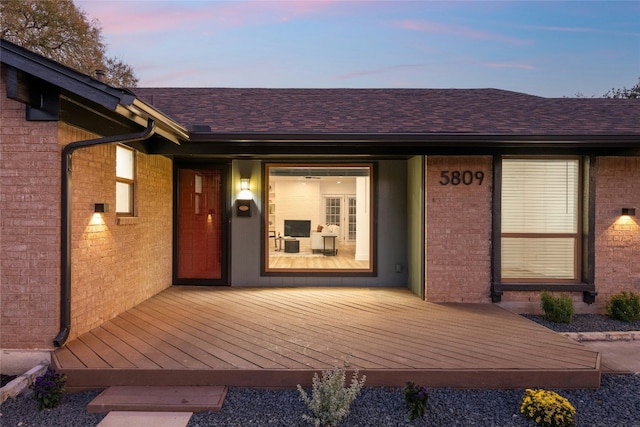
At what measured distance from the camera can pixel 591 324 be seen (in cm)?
517

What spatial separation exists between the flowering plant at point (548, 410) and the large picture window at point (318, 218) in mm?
4012

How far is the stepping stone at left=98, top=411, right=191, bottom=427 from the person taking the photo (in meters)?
2.77

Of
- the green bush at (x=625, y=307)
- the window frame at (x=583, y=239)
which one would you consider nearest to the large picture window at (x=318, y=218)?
the window frame at (x=583, y=239)

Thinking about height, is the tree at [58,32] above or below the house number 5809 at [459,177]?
above

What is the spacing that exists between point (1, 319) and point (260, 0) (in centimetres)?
1105

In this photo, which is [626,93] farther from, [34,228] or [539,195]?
[34,228]

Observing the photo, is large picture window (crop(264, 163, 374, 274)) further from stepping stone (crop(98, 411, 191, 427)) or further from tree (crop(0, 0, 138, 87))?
tree (crop(0, 0, 138, 87))

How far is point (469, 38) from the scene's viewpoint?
16203 millimetres

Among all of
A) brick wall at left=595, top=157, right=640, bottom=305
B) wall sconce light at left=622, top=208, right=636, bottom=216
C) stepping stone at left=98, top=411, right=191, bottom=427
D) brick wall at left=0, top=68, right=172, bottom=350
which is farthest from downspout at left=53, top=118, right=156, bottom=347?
wall sconce light at left=622, top=208, right=636, bottom=216

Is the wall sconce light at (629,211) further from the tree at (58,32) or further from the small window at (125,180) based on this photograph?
the tree at (58,32)

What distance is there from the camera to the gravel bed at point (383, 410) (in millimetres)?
2834

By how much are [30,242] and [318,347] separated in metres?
2.88

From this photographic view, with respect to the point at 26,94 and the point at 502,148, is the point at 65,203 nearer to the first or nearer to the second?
the point at 26,94

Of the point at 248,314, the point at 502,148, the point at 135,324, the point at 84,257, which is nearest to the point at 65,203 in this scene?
the point at 84,257
